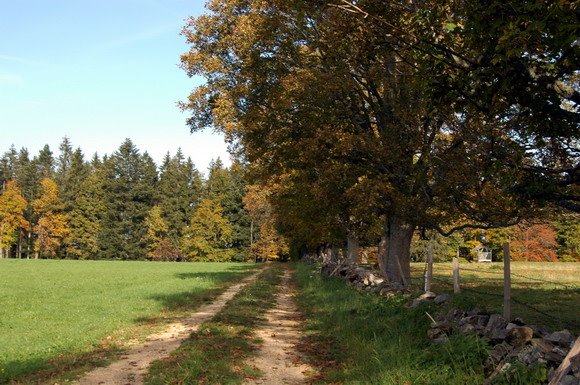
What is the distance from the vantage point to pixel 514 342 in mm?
6430

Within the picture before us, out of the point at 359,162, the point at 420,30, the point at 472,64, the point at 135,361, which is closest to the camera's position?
the point at 472,64

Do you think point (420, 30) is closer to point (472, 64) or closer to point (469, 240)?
point (472, 64)

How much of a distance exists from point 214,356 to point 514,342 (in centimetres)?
482

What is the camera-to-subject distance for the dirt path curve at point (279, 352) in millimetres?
7750

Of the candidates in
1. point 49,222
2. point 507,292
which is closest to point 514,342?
point 507,292

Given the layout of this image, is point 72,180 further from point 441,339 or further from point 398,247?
point 441,339

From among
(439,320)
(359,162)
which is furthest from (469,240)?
(439,320)

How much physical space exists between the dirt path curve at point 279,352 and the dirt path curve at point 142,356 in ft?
5.46

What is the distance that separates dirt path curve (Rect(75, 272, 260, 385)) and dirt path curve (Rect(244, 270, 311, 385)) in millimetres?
1663

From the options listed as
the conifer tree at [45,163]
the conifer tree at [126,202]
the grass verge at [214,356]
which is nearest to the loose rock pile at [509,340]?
the grass verge at [214,356]

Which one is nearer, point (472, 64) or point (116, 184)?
point (472, 64)

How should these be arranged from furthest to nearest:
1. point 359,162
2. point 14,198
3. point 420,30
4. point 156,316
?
1. point 14,198
2. point 359,162
3. point 156,316
4. point 420,30

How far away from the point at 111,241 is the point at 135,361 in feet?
292

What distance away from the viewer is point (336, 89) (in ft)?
47.9
